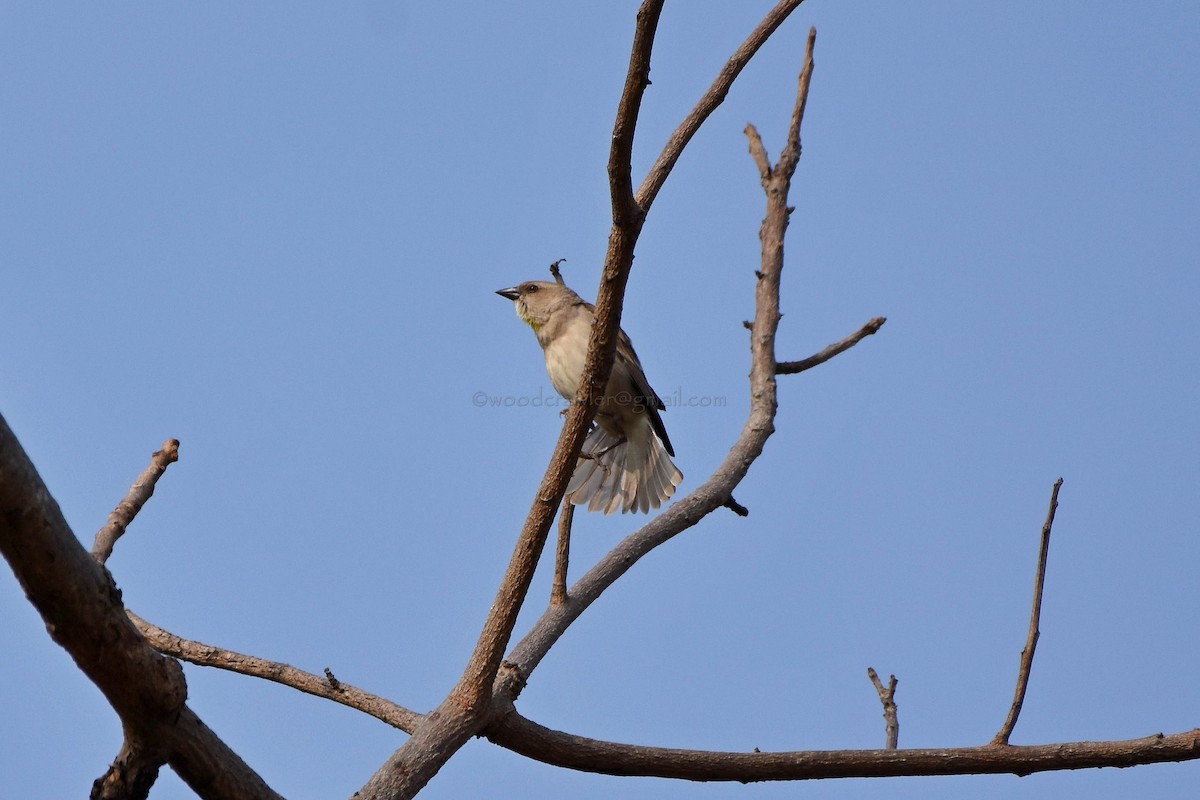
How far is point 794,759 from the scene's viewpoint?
370 cm

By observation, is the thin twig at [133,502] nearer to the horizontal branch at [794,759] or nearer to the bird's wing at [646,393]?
the horizontal branch at [794,759]

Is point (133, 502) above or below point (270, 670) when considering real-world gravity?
above

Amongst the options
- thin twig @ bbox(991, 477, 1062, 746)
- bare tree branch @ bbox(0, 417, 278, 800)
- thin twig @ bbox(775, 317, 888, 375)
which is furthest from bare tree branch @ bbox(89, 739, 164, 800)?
thin twig @ bbox(775, 317, 888, 375)

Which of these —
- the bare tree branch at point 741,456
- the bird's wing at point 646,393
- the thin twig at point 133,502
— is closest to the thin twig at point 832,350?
the bare tree branch at point 741,456

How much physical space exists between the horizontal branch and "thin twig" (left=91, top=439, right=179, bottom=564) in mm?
1356

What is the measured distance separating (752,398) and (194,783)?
11.6ft

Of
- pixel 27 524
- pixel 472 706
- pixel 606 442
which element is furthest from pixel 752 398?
pixel 27 524

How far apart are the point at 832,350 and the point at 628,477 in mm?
1701

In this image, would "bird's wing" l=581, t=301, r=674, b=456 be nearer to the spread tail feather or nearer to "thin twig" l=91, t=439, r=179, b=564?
the spread tail feather

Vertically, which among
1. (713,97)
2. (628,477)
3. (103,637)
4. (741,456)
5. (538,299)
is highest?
(538,299)

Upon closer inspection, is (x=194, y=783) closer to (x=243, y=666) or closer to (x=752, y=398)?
(x=243, y=666)

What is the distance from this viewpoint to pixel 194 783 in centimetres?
243

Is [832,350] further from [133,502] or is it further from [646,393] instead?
[133,502]

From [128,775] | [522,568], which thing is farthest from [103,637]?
[522,568]
